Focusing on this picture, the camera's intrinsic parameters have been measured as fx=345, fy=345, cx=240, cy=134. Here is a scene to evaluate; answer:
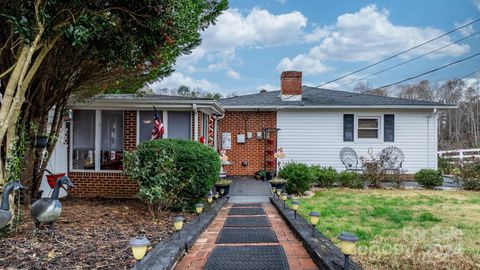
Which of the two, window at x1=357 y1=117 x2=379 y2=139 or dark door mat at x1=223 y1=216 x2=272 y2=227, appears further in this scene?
window at x1=357 y1=117 x2=379 y2=139

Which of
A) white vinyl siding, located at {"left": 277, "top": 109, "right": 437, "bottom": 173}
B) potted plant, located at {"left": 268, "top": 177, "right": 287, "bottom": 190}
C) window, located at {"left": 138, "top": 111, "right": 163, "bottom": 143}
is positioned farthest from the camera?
white vinyl siding, located at {"left": 277, "top": 109, "right": 437, "bottom": 173}

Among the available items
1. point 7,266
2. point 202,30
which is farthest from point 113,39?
point 202,30

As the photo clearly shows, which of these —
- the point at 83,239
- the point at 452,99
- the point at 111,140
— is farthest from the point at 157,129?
the point at 452,99

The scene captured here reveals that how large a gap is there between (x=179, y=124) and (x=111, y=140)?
180cm

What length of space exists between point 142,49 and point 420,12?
59.8 ft

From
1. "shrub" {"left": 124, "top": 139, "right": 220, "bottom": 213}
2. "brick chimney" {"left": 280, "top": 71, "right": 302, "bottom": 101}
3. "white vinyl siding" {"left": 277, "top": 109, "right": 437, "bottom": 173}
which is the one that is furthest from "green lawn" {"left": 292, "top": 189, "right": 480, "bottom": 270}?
"brick chimney" {"left": 280, "top": 71, "right": 302, "bottom": 101}

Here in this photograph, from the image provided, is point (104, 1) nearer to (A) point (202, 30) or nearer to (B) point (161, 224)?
(B) point (161, 224)

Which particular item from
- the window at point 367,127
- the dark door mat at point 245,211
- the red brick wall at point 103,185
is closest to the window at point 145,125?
the red brick wall at point 103,185

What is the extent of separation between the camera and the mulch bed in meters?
3.48

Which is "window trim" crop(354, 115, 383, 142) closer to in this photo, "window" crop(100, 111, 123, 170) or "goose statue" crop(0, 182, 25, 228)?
"window" crop(100, 111, 123, 170)

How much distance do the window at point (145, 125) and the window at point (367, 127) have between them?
8.07 metres

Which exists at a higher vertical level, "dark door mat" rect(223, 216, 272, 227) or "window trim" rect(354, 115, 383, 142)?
"window trim" rect(354, 115, 383, 142)

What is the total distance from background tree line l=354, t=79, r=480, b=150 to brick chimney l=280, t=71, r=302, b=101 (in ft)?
60.5

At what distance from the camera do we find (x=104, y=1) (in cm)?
501
